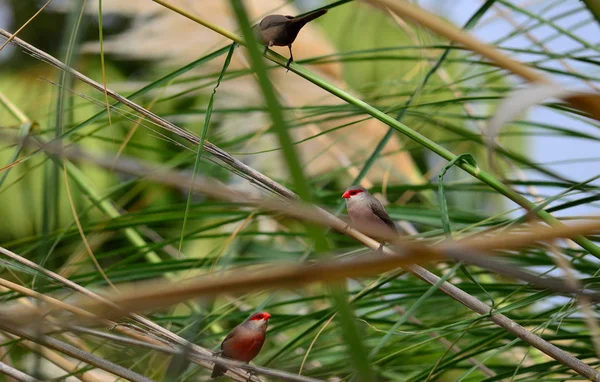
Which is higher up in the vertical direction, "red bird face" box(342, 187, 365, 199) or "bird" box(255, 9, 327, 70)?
"bird" box(255, 9, 327, 70)

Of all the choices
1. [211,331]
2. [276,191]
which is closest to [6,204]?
[211,331]

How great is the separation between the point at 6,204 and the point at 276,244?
2.63m

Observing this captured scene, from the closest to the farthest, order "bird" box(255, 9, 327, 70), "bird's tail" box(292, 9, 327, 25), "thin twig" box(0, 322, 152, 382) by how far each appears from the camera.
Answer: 1. "thin twig" box(0, 322, 152, 382)
2. "bird's tail" box(292, 9, 327, 25)
3. "bird" box(255, 9, 327, 70)

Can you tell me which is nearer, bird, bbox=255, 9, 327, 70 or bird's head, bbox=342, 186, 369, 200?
bird, bbox=255, 9, 327, 70

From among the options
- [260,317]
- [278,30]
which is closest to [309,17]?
[278,30]

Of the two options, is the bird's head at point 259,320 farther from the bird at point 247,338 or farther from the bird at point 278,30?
the bird at point 278,30

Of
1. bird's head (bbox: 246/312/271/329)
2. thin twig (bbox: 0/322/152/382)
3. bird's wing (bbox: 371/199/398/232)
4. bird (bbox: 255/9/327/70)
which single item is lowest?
thin twig (bbox: 0/322/152/382)

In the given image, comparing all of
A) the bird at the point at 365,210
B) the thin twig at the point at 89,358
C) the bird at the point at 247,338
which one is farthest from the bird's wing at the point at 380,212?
the thin twig at the point at 89,358

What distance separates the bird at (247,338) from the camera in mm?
1023

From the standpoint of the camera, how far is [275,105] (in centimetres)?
29

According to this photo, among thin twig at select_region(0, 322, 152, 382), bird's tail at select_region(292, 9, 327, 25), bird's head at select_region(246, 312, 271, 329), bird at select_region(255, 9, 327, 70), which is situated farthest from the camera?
bird's head at select_region(246, 312, 271, 329)

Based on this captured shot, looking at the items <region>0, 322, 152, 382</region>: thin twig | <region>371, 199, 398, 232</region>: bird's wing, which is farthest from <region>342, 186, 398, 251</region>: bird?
<region>0, 322, 152, 382</region>: thin twig

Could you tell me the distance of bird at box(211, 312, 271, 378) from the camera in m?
1.02

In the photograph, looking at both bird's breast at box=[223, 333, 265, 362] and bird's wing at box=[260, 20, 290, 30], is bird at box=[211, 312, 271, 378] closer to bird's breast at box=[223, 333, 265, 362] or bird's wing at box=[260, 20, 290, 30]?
bird's breast at box=[223, 333, 265, 362]
